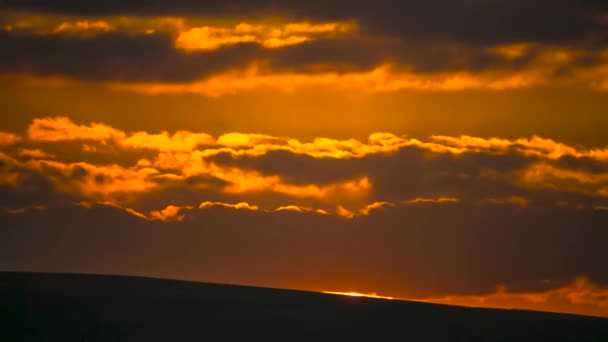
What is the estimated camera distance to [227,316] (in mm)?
51812

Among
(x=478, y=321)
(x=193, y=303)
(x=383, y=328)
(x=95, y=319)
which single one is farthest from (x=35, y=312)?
(x=478, y=321)

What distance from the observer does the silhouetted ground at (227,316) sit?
4903 cm

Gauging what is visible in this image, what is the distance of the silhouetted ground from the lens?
49.0 meters

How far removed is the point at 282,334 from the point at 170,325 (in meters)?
4.39

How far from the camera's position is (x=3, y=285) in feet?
174

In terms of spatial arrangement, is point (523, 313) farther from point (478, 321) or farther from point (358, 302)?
point (358, 302)

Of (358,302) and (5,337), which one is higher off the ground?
(358,302)

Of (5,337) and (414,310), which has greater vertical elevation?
(414,310)

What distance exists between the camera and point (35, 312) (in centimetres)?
4959

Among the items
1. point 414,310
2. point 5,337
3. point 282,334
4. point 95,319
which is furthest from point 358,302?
point 5,337

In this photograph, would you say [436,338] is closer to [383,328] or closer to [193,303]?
[383,328]

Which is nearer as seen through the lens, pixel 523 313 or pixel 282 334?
pixel 282 334

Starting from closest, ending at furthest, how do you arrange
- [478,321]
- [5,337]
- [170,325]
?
[5,337] → [170,325] → [478,321]

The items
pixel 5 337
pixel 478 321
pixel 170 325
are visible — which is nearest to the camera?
pixel 5 337
